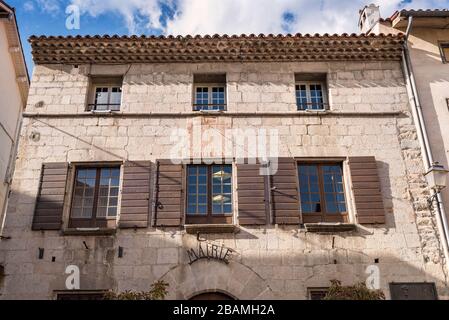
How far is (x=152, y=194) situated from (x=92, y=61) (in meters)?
3.91

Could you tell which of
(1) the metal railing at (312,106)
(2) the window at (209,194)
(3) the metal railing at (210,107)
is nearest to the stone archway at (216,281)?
(2) the window at (209,194)

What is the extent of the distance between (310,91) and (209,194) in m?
3.79

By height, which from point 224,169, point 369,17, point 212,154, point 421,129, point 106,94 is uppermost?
point 369,17

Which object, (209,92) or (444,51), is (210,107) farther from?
(444,51)

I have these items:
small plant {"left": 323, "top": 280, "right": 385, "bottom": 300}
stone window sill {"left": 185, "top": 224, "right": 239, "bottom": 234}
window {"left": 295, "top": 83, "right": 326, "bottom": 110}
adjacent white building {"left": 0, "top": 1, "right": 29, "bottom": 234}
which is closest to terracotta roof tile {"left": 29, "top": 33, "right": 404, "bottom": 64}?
window {"left": 295, "top": 83, "right": 326, "bottom": 110}

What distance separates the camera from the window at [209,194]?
9406 millimetres

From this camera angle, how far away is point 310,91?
11031 millimetres

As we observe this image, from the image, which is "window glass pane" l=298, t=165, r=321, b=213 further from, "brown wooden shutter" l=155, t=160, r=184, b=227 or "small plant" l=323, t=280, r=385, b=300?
"brown wooden shutter" l=155, t=160, r=184, b=227

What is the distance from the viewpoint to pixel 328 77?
10820 millimetres

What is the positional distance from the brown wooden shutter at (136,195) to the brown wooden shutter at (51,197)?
1.31 metres

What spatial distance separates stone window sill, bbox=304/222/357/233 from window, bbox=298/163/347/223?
0.29 meters

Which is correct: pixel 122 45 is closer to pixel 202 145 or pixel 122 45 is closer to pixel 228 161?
pixel 202 145

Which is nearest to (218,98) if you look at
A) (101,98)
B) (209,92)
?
(209,92)

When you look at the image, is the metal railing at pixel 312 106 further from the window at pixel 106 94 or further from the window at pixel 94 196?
the window at pixel 94 196
